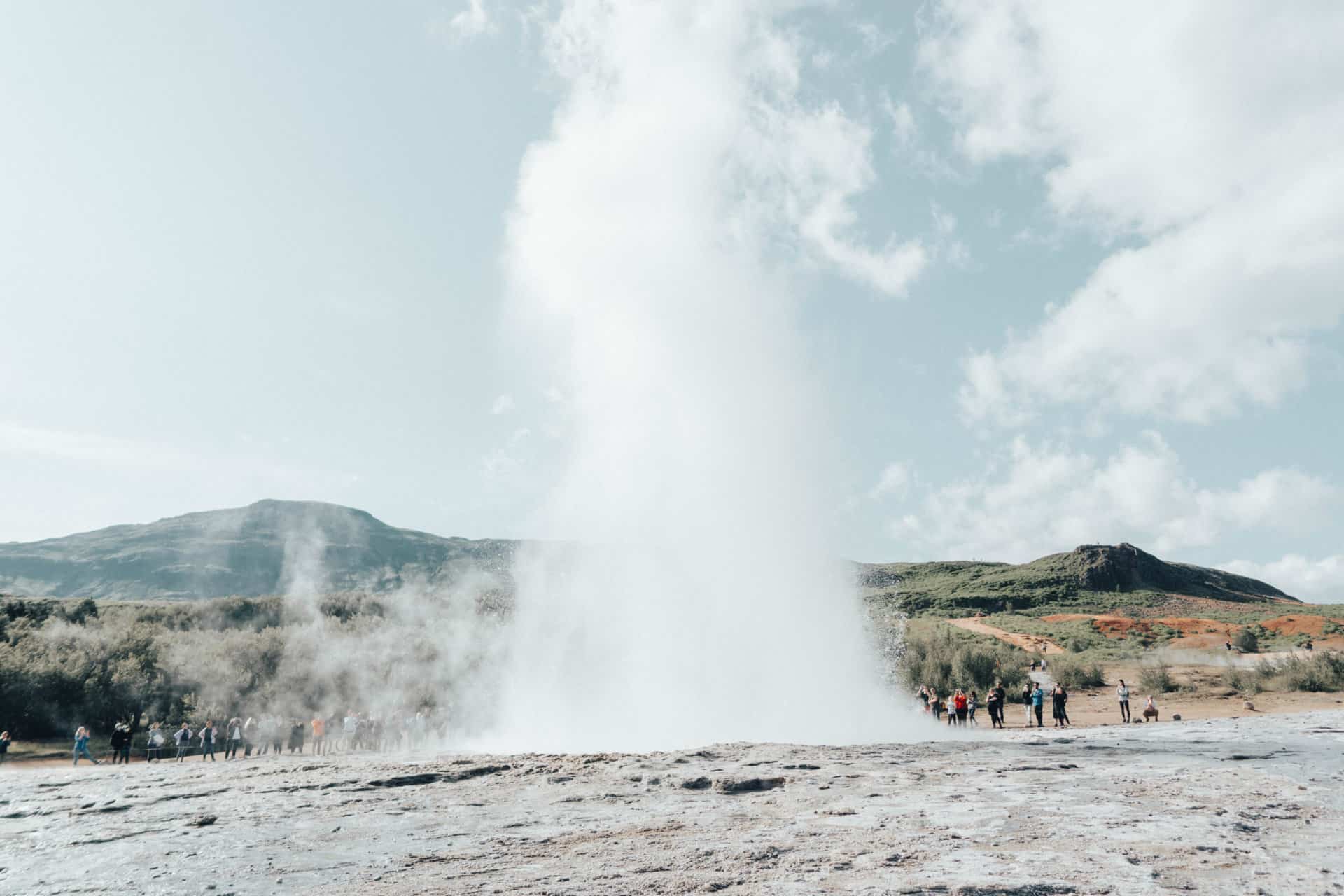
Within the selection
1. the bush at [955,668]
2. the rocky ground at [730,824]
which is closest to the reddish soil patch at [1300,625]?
the bush at [955,668]

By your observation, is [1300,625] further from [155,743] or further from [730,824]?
[155,743]

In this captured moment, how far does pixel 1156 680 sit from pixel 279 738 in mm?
34811

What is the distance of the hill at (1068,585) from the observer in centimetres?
8481

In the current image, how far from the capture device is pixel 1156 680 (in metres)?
31.7

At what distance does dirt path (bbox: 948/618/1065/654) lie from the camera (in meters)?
48.4

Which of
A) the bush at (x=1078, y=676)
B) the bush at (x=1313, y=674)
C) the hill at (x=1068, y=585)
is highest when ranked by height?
the hill at (x=1068, y=585)

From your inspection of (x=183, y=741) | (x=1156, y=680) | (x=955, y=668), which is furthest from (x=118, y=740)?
(x=1156, y=680)

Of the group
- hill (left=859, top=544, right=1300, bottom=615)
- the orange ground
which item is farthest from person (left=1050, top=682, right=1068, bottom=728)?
hill (left=859, top=544, right=1300, bottom=615)

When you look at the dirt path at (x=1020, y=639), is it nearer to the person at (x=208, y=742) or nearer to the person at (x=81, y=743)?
the person at (x=208, y=742)

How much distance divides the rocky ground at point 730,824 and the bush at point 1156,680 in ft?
50.4

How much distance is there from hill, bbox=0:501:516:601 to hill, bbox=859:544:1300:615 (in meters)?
63.5

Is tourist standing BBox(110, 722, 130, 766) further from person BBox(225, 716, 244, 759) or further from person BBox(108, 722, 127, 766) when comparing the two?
person BBox(225, 716, 244, 759)

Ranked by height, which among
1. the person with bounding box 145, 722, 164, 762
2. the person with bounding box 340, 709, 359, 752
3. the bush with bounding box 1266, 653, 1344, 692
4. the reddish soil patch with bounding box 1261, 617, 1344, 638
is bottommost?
the person with bounding box 145, 722, 164, 762

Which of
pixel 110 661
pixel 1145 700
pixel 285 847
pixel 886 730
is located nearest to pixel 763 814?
pixel 285 847
